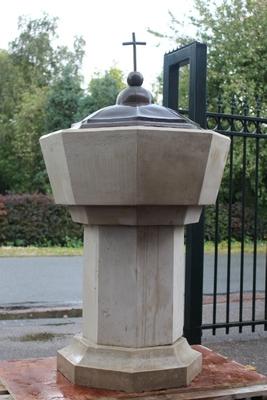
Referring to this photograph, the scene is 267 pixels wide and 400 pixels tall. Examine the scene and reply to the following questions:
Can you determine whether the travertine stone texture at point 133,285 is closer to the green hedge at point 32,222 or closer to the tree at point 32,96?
the green hedge at point 32,222

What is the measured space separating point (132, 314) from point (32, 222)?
1227cm

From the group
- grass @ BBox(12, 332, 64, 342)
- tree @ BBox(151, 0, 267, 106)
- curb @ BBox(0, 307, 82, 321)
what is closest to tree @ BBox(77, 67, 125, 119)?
tree @ BBox(151, 0, 267, 106)

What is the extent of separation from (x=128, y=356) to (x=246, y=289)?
6.61m

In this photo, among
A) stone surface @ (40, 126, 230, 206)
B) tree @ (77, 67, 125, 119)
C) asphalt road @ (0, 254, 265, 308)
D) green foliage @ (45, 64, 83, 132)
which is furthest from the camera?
green foliage @ (45, 64, 83, 132)

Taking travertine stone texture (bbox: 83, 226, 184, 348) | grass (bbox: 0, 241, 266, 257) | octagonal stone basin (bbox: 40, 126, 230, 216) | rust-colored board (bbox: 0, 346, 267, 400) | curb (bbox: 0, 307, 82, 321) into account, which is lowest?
grass (bbox: 0, 241, 266, 257)

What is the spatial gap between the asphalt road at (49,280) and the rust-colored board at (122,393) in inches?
175

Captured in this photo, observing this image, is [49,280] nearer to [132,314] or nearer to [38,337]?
[38,337]

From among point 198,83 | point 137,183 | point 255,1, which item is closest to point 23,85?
point 255,1

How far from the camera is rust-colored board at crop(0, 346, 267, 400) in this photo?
2817 mm

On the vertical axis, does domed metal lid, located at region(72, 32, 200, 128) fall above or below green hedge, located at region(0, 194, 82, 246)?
above

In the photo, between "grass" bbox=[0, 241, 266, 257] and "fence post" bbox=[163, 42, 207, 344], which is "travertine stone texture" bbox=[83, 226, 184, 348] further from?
"grass" bbox=[0, 241, 266, 257]

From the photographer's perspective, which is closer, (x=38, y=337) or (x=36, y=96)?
(x=38, y=337)

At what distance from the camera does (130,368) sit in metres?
2.89

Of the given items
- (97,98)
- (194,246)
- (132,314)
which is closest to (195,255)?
(194,246)
